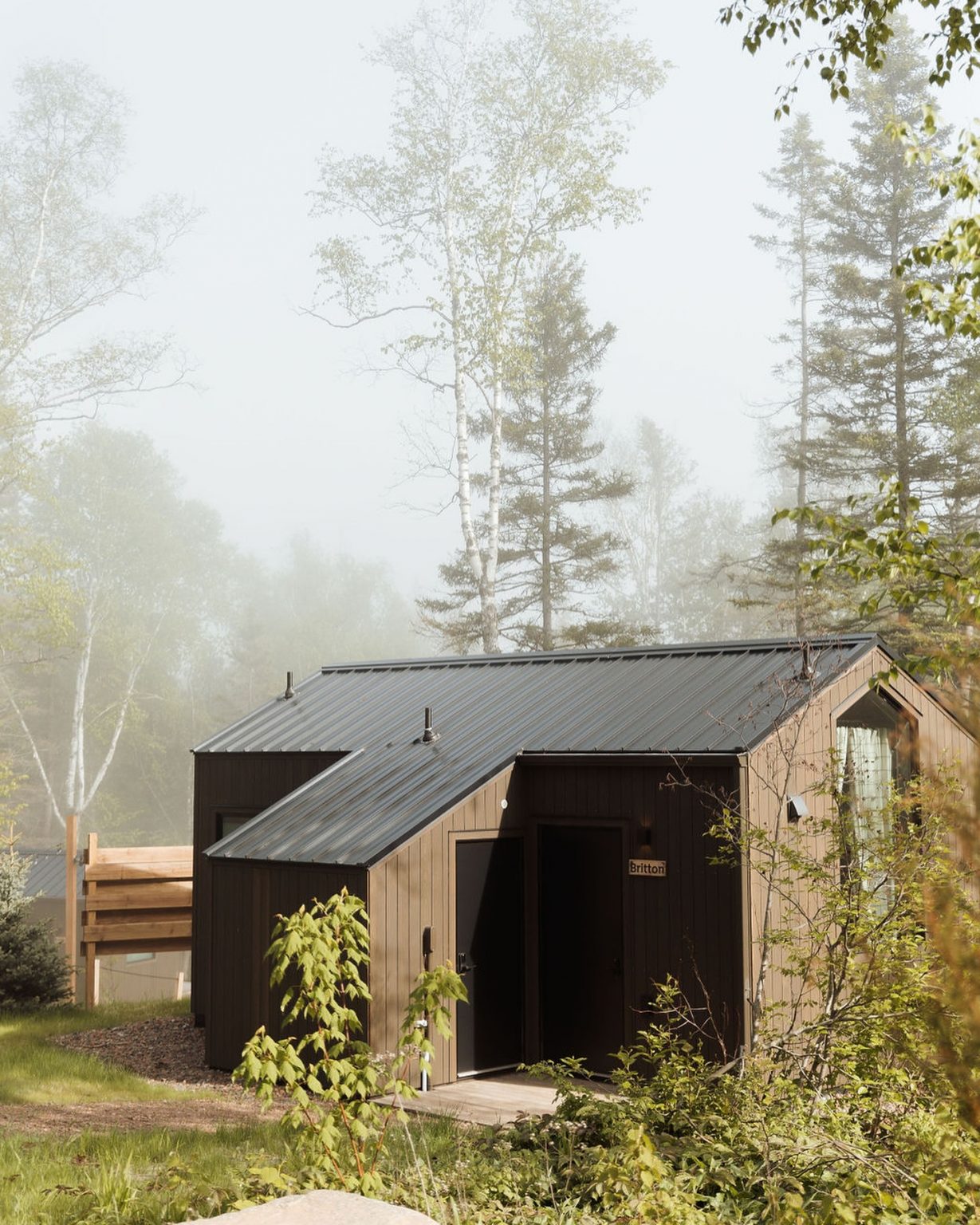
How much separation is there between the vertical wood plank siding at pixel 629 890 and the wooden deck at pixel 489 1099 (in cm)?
29

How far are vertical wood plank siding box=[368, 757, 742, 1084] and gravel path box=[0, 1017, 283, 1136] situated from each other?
1.44 m

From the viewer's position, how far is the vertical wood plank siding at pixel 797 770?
10.1m

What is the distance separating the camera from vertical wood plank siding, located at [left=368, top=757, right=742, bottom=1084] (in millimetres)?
10234

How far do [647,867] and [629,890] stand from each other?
316 millimetres

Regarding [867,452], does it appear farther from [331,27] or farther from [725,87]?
[331,27]

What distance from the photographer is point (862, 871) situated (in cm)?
806

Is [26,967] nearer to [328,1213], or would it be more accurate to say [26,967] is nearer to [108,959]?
[328,1213]

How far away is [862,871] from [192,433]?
62.6 m

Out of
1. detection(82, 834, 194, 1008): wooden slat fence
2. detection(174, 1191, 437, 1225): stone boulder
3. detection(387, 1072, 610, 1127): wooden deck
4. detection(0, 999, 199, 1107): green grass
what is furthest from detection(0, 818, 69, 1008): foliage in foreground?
detection(174, 1191, 437, 1225): stone boulder

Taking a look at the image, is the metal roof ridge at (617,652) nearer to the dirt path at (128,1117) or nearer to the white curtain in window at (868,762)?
the white curtain in window at (868,762)

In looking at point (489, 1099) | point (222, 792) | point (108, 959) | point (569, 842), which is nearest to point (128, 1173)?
point (489, 1099)

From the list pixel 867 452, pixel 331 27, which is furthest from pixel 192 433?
pixel 867 452

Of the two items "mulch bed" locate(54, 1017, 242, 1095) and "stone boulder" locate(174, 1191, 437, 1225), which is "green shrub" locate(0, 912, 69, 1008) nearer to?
"mulch bed" locate(54, 1017, 242, 1095)

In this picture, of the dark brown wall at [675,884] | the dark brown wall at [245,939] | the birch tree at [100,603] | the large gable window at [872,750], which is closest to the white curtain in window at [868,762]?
the large gable window at [872,750]
